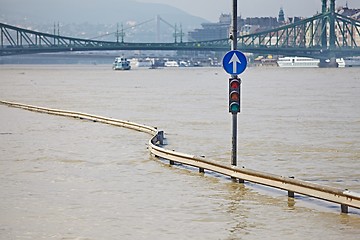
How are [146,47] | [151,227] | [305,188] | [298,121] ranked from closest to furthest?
1. [151,227]
2. [305,188]
3. [298,121]
4. [146,47]

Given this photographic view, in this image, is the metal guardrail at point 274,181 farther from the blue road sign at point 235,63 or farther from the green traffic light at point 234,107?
the blue road sign at point 235,63

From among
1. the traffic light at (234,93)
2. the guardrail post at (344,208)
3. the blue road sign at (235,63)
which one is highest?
the blue road sign at (235,63)

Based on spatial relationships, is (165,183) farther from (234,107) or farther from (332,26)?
(332,26)

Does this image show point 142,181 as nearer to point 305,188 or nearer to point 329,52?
point 305,188

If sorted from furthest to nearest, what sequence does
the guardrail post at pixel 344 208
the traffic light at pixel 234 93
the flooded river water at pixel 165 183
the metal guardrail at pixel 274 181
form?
1. the traffic light at pixel 234 93
2. the guardrail post at pixel 344 208
3. the metal guardrail at pixel 274 181
4. the flooded river water at pixel 165 183

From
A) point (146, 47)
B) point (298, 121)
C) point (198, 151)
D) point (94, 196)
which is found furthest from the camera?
point (146, 47)

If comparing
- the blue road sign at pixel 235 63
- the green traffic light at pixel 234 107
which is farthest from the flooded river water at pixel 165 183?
the blue road sign at pixel 235 63

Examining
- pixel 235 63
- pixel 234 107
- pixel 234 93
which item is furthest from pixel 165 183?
pixel 235 63

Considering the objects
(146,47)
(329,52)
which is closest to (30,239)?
(146,47)

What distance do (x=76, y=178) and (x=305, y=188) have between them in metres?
5.74

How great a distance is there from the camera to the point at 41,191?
1734 cm

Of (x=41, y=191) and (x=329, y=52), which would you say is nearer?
(x=41, y=191)

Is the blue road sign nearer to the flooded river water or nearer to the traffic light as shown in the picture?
the traffic light

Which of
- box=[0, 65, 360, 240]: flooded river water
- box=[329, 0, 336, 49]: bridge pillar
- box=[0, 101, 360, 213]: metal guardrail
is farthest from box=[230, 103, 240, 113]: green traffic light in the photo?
box=[329, 0, 336, 49]: bridge pillar
